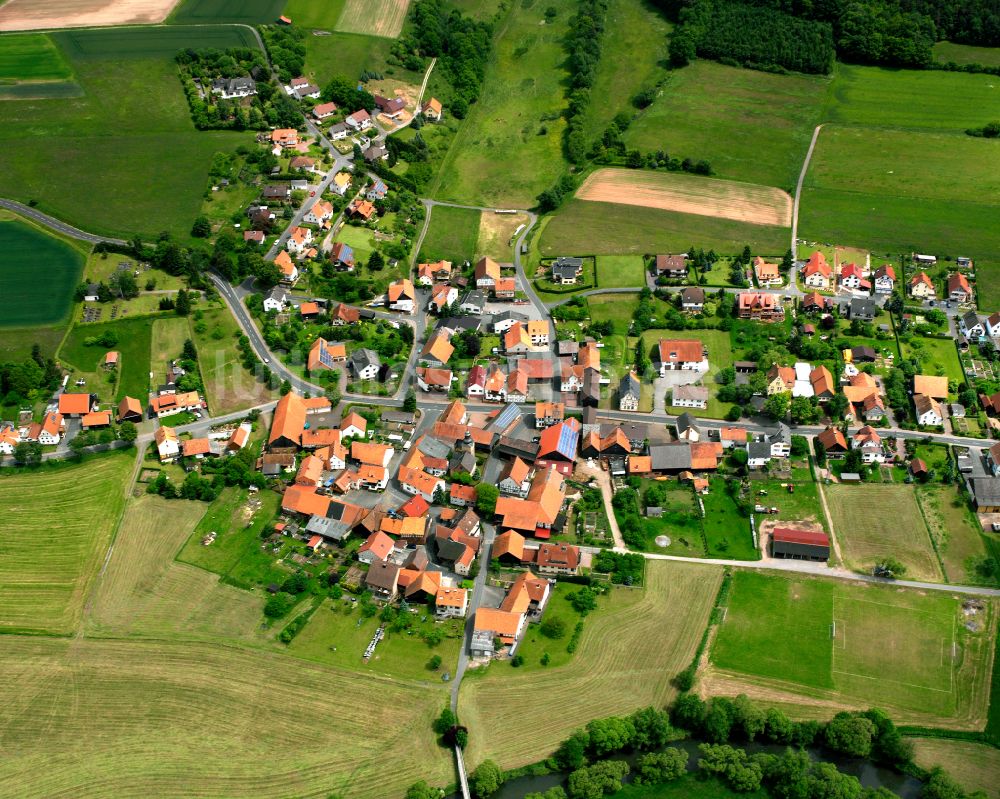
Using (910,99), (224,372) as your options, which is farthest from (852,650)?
(910,99)

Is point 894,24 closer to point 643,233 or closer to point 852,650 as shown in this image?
point 643,233

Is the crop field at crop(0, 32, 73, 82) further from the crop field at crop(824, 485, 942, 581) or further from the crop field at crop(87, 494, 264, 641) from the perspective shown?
the crop field at crop(824, 485, 942, 581)

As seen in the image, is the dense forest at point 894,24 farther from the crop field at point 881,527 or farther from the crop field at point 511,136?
the crop field at point 881,527

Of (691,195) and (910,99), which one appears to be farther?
(910,99)

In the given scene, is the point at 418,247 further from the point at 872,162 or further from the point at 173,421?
the point at 872,162

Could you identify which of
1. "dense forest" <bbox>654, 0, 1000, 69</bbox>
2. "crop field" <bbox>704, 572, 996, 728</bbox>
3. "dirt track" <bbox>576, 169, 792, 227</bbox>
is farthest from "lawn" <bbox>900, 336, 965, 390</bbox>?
"dense forest" <bbox>654, 0, 1000, 69</bbox>

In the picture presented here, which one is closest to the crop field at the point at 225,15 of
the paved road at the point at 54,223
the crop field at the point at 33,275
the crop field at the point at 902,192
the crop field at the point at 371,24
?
the crop field at the point at 371,24

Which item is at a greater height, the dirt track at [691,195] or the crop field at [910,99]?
the crop field at [910,99]
